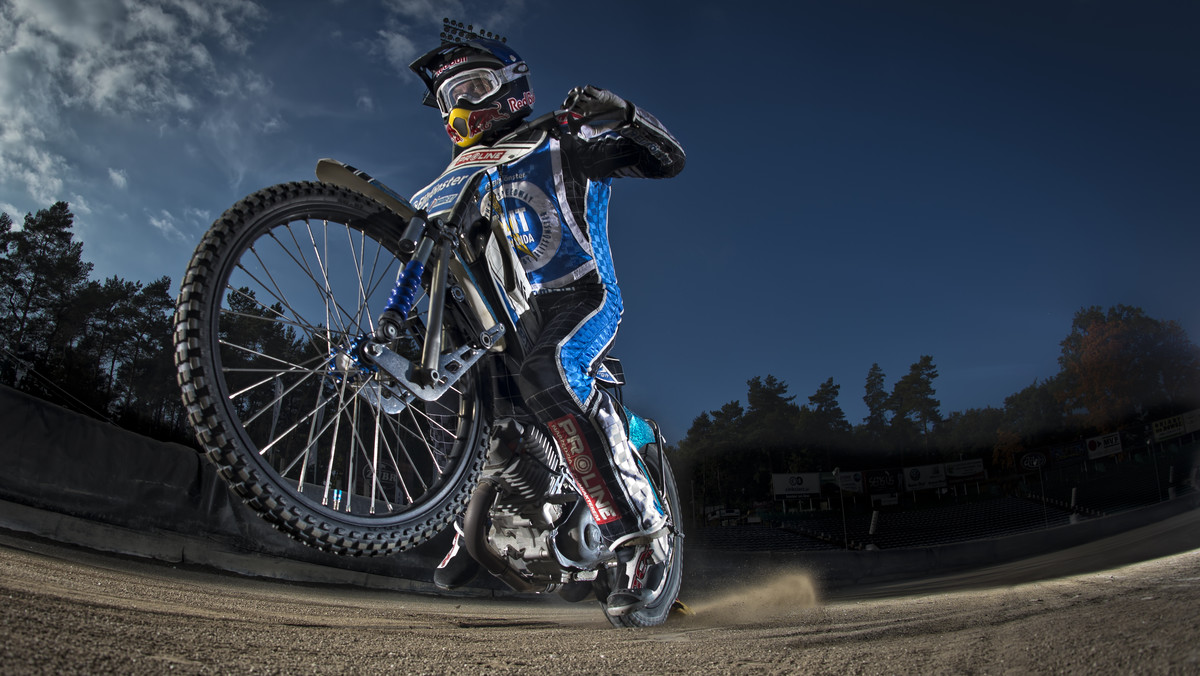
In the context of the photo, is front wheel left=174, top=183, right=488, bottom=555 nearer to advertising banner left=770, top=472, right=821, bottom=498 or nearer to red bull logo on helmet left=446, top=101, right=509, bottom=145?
red bull logo on helmet left=446, top=101, right=509, bottom=145

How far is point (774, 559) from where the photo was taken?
19875 millimetres

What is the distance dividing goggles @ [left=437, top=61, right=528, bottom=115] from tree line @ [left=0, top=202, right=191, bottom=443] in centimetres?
1625

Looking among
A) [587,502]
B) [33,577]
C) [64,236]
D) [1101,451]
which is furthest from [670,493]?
[1101,451]

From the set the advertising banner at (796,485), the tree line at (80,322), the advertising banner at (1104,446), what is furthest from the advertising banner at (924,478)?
the tree line at (80,322)

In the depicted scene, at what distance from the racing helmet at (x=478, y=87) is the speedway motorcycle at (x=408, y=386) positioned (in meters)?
0.38

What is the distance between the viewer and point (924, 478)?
4709 centimetres

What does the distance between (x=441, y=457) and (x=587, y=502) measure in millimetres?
924

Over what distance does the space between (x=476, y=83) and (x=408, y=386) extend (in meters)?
2.16

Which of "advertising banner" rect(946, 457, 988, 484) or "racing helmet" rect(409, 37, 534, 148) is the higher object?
"racing helmet" rect(409, 37, 534, 148)

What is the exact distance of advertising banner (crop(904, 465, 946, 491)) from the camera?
153ft

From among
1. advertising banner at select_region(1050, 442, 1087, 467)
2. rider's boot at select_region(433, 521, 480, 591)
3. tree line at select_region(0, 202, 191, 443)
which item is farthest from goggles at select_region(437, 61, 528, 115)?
advertising banner at select_region(1050, 442, 1087, 467)

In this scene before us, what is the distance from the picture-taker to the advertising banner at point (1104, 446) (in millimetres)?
40938

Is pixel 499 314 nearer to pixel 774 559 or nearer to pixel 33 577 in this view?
pixel 33 577

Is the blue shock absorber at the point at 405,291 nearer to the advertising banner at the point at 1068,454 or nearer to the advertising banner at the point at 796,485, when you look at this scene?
the advertising banner at the point at 796,485
